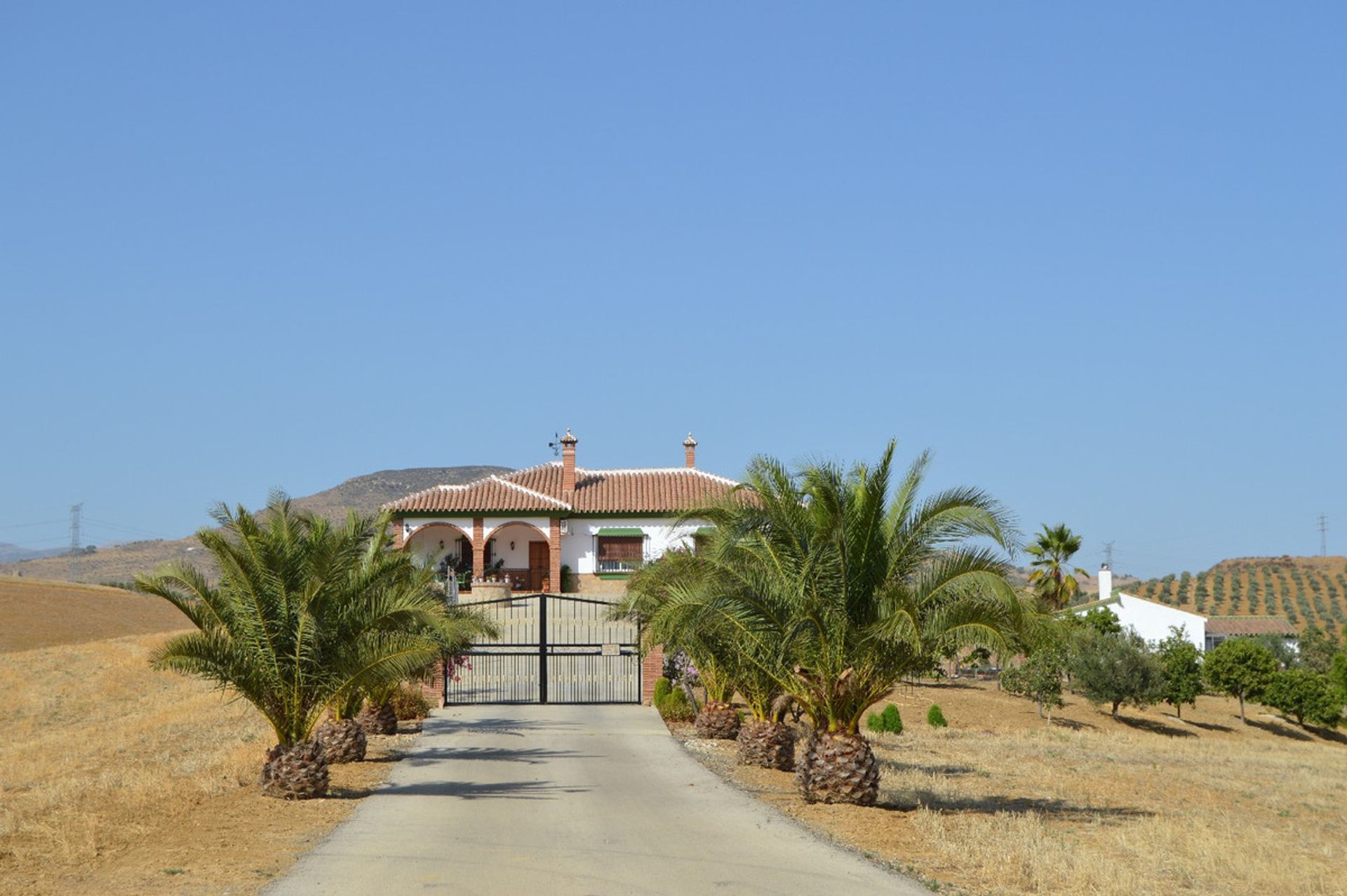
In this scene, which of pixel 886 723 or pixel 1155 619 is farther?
pixel 1155 619

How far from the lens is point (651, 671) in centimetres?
2673

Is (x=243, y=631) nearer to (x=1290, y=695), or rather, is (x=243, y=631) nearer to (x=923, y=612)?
(x=923, y=612)

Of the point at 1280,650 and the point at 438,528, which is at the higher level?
the point at 438,528

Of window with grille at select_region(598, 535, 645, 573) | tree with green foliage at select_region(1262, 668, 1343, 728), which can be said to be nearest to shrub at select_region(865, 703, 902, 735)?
tree with green foliage at select_region(1262, 668, 1343, 728)

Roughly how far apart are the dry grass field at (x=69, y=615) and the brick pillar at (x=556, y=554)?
15.2m

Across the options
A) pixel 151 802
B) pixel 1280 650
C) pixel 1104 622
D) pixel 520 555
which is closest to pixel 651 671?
pixel 151 802

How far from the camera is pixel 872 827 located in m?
13.4

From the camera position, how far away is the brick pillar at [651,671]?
87.5ft

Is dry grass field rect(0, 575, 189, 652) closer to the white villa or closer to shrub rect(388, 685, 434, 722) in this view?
the white villa

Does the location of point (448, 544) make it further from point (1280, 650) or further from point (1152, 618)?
point (1152, 618)

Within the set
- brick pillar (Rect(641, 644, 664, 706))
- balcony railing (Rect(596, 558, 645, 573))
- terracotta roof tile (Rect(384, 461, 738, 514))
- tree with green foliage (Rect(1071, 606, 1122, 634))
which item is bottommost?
brick pillar (Rect(641, 644, 664, 706))

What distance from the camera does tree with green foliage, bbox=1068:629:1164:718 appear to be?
38.3 m

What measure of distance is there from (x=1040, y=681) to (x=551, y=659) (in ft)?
47.0

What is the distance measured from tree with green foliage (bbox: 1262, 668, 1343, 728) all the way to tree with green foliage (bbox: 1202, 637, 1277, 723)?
1.60 feet
